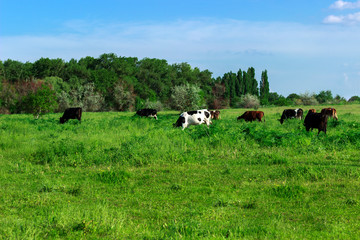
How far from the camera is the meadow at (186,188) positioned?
18.1 ft

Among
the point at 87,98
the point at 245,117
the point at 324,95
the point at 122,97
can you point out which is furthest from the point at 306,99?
the point at 245,117

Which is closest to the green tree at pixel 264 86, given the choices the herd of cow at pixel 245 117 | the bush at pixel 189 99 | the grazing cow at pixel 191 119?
the bush at pixel 189 99

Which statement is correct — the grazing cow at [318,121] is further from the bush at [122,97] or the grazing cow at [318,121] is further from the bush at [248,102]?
the bush at [248,102]

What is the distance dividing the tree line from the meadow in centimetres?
2423

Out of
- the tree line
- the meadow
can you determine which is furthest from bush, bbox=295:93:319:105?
the meadow

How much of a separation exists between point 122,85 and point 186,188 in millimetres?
71463

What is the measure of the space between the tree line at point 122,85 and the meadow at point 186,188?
954 inches

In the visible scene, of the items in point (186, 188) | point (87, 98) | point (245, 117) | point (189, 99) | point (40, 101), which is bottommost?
point (186, 188)

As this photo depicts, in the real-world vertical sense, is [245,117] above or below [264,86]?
below

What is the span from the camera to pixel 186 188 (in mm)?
8078

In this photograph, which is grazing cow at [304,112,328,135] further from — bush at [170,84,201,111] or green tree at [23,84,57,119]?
bush at [170,84,201,111]

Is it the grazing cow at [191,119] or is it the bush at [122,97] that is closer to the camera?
the grazing cow at [191,119]

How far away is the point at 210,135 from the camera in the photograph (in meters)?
14.2

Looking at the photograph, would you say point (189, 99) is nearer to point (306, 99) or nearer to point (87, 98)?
point (87, 98)
